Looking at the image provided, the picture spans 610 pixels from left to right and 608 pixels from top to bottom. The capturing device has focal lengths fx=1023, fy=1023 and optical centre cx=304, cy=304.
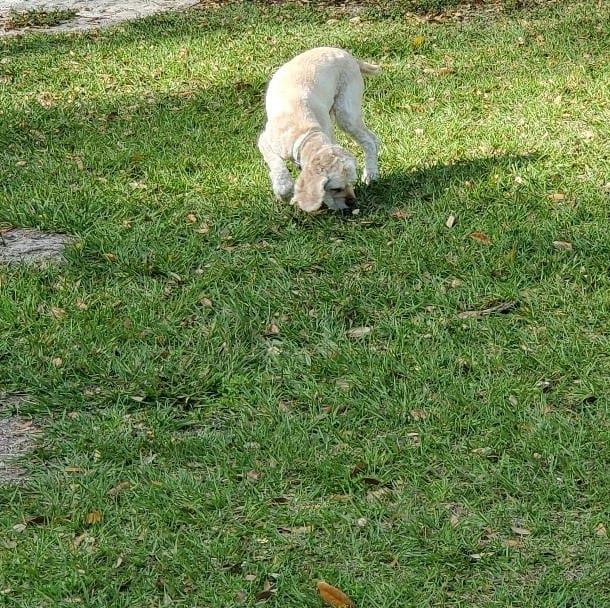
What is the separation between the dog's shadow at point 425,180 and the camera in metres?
6.95

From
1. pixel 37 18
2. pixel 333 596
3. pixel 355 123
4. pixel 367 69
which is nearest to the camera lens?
pixel 333 596

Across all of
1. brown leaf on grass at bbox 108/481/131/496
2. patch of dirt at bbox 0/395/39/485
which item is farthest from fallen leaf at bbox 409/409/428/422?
patch of dirt at bbox 0/395/39/485

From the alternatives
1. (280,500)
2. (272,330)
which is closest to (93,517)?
(280,500)

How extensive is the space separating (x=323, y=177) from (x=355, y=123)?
1.02m

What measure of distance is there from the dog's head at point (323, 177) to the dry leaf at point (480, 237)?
831mm

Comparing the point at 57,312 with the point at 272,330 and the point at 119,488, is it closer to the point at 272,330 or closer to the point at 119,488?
the point at 272,330

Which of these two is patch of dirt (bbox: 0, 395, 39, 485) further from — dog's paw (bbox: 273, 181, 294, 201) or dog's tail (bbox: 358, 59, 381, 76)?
dog's tail (bbox: 358, 59, 381, 76)

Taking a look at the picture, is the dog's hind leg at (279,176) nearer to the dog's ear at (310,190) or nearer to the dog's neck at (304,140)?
the dog's neck at (304,140)

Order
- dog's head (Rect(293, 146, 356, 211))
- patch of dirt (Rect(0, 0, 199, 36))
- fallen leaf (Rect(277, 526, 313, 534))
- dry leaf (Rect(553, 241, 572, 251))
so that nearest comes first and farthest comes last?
fallen leaf (Rect(277, 526, 313, 534)) < dry leaf (Rect(553, 241, 572, 251)) < dog's head (Rect(293, 146, 356, 211)) < patch of dirt (Rect(0, 0, 199, 36))

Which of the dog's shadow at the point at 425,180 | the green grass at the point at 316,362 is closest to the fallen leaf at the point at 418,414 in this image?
the green grass at the point at 316,362

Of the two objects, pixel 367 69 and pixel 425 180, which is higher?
pixel 367 69

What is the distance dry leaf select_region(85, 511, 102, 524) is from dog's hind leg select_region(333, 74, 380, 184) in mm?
3704

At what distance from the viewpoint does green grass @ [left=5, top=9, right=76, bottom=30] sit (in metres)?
13.2

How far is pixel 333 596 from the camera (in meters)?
3.68
